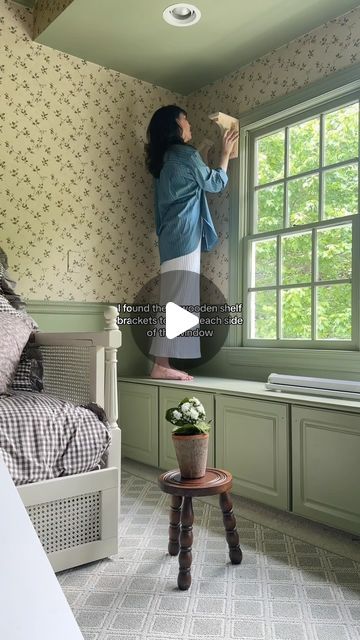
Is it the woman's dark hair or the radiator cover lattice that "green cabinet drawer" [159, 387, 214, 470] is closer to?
the radiator cover lattice

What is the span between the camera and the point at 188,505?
1.77 metres

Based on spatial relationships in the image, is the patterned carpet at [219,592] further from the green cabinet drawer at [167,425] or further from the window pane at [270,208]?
the window pane at [270,208]

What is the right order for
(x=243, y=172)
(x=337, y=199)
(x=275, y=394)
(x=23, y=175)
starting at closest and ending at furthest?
(x=275, y=394)
(x=337, y=199)
(x=23, y=175)
(x=243, y=172)

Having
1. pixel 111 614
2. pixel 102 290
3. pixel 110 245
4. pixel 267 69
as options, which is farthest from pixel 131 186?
pixel 111 614

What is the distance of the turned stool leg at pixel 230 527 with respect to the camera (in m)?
1.86

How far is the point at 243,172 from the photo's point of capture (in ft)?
11.1

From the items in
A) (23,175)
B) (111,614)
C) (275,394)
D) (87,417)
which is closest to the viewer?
(111,614)

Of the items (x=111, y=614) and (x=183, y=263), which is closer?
(x=111, y=614)

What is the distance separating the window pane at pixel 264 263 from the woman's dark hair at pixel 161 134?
2.68 ft

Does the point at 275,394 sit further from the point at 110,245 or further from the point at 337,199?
the point at 110,245

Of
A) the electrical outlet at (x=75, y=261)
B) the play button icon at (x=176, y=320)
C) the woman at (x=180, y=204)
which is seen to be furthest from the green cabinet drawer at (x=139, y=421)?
the electrical outlet at (x=75, y=261)

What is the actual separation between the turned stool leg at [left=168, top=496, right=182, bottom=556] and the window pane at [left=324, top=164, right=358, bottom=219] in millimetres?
1805

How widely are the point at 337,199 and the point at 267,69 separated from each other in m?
1.00

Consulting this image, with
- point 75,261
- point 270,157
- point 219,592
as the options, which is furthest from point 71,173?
point 219,592
